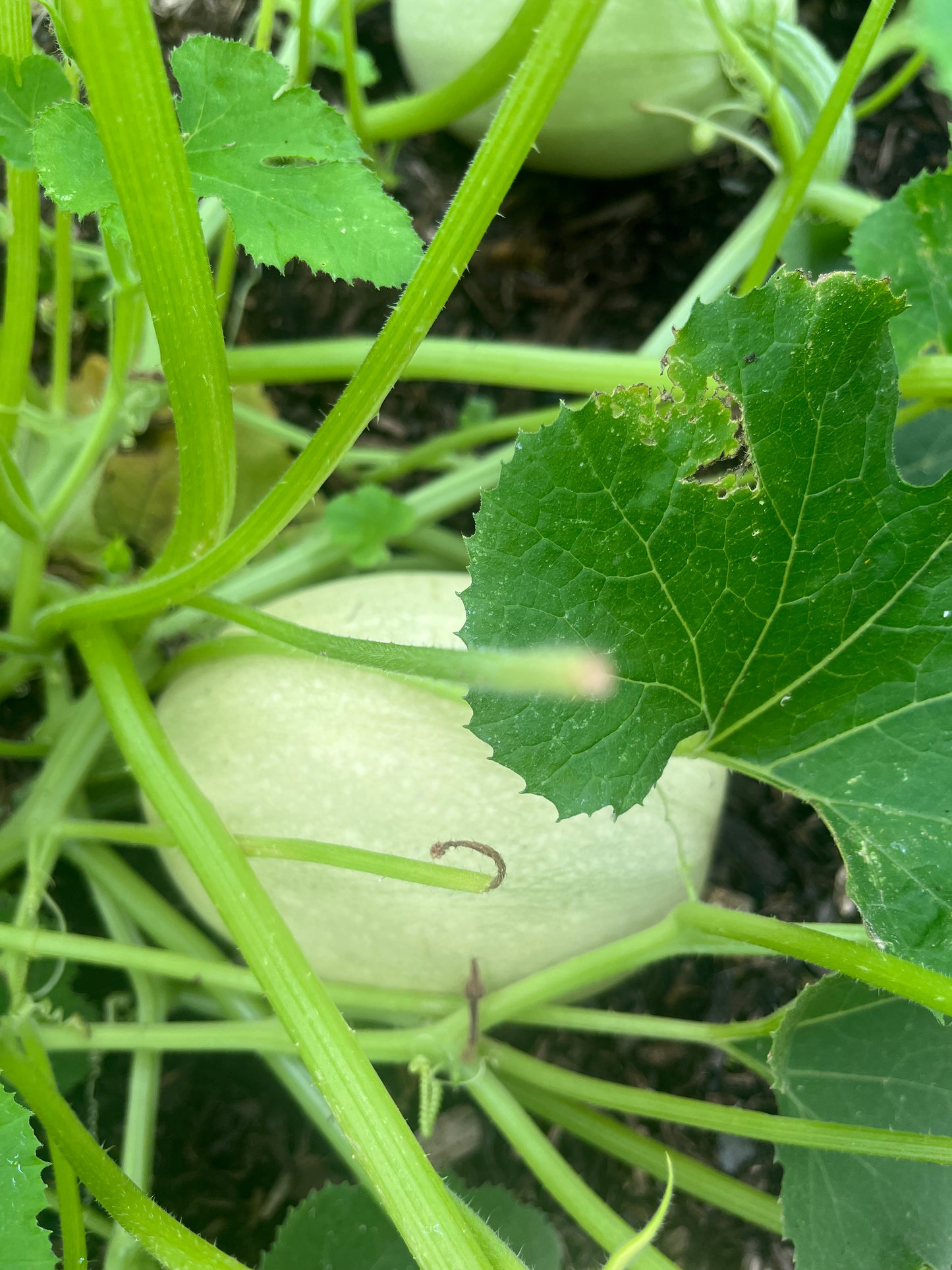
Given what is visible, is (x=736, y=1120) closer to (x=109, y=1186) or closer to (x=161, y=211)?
(x=109, y=1186)

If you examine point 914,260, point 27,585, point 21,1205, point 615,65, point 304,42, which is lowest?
point 21,1205

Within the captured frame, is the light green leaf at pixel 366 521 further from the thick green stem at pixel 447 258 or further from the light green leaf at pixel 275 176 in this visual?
the light green leaf at pixel 275 176

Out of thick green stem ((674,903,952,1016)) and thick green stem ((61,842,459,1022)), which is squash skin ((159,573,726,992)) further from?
thick green stem ((674,903,952,1016))

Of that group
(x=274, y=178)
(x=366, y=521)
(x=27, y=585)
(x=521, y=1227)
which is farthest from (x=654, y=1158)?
(x=274, y=178)

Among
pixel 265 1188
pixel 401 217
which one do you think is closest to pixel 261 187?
pixel 401 217

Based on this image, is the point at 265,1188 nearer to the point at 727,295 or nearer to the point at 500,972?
the point at 500,972

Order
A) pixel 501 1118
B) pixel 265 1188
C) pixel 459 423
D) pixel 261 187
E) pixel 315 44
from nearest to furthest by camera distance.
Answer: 1. pixel 261 187
2. pixel 501 1118
3. pixel 315 44
4. pixel 265 1188
5. pixel 459 423

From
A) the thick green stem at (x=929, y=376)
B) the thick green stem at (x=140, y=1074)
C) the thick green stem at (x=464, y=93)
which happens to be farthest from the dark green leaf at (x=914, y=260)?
the thick green stem at (x=140, y=1074)
